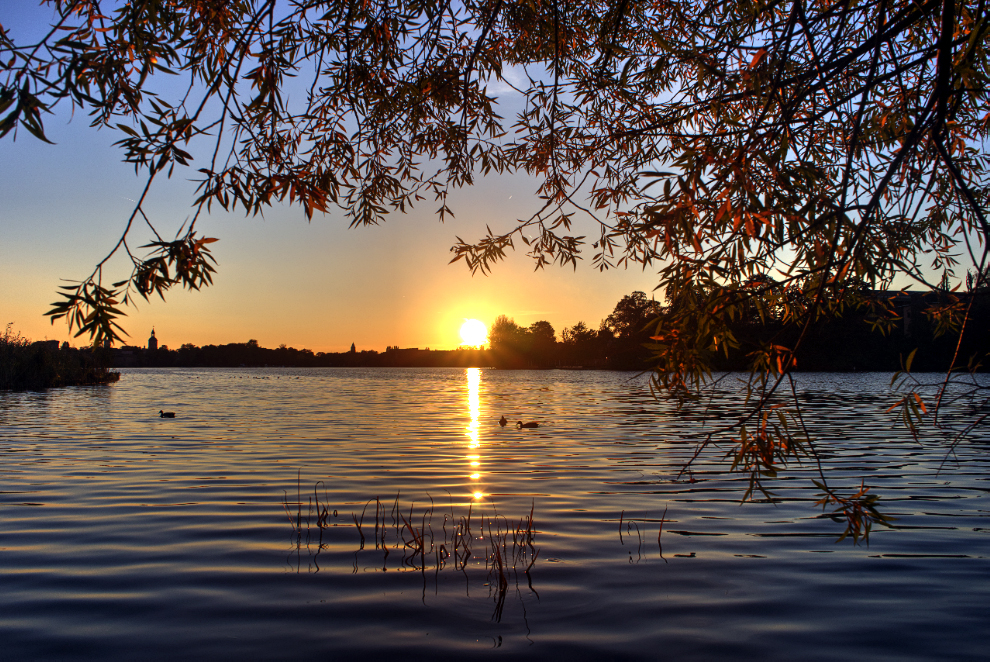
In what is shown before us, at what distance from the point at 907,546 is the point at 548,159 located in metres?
5.75

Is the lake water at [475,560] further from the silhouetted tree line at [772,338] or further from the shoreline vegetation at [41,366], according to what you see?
the shoreline vegetation at [41,366]

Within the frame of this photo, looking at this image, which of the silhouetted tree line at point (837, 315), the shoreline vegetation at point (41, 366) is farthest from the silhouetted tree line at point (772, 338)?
the shoreline vegetation at point (41, 366)

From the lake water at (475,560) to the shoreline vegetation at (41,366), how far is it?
26360mm

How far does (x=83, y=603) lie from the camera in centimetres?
486

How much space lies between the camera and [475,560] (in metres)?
5.97

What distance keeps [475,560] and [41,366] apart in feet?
128

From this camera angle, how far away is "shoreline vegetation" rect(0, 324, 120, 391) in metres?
33.1

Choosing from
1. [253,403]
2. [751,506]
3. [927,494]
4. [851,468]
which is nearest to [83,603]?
[751,506]

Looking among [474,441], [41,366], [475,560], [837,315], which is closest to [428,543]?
[475,560]

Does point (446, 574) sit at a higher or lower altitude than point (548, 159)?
lower

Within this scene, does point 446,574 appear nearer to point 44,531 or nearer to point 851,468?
point 44,531

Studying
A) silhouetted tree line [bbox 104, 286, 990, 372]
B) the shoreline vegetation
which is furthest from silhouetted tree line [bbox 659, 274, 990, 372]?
the shoreline vegetation

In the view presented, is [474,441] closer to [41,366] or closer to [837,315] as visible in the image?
[837,315]

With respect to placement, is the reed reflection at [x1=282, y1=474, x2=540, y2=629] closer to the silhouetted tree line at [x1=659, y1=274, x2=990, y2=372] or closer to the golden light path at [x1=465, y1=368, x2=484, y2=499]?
the golden light path at [x1=465, y1=368, x2=484, y2=499]
